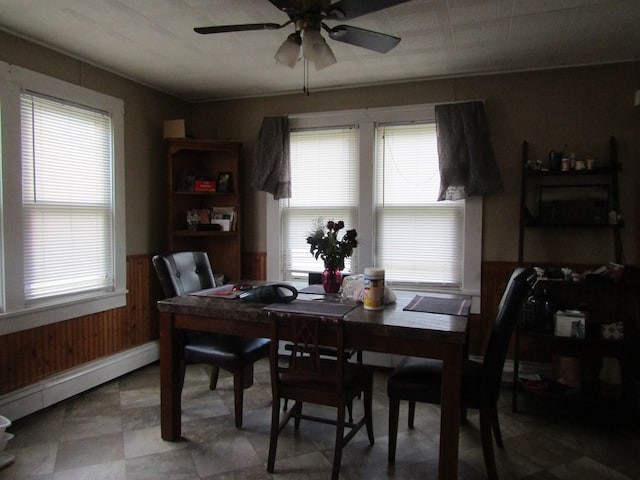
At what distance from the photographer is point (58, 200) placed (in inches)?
118

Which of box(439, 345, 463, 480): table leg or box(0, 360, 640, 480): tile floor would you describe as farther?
box(0, 360, 640, 480): tile floor

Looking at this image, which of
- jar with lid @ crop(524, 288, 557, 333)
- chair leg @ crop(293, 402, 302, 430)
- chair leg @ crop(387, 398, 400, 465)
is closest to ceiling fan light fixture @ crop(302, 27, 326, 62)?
chair leg @ crop(387, 398, 400, 465)

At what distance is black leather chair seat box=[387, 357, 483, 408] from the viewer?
6.87ft

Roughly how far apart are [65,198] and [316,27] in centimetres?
217

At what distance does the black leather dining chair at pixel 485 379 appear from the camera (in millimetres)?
1991

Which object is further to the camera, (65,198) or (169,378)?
(65,198)

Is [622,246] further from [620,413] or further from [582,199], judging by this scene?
[620,413]

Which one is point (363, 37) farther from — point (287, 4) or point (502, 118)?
Answer: point (502, 118)

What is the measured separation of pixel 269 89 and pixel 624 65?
277 cm

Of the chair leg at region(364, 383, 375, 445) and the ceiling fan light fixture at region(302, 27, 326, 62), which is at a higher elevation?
the ceiling fan light fixture at region(302, 27, 326, 62)

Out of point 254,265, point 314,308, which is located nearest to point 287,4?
point 314,308

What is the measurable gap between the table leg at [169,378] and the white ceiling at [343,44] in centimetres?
174

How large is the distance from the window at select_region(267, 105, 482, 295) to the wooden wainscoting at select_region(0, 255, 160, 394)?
142 centimetres

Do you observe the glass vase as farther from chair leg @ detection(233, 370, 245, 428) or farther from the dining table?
chair leg @ detection(233, 370, 245, 428)
